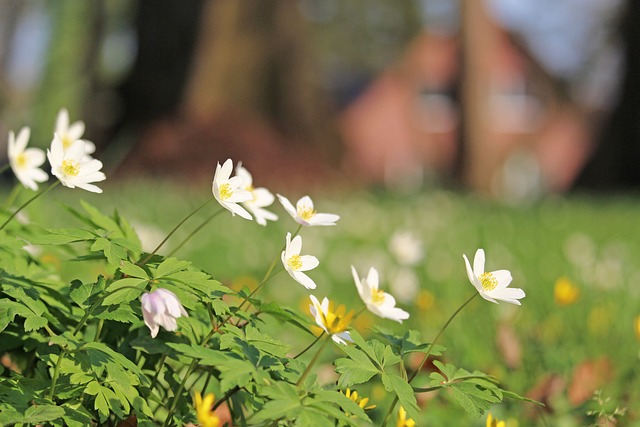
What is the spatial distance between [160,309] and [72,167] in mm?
334

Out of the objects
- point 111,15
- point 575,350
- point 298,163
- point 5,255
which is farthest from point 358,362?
point 111,15

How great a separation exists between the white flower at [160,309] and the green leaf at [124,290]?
0.06 meters

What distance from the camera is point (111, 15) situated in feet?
79.9

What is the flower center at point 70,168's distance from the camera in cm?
121

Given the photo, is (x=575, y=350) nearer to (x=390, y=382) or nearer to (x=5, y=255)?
(x=390, y=382)

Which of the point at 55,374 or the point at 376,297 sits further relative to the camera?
the point at 376,297

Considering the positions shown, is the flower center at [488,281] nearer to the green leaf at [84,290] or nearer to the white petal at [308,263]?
the white petal at [308,263]

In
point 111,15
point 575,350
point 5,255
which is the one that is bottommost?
point 111,15

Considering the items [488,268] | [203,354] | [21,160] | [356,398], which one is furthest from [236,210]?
[488,268]

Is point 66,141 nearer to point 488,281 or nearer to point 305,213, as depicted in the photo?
point 305,213

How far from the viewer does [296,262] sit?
121 centimetres

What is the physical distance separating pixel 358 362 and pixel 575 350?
1489 millimetres

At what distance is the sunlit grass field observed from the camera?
1.98 m

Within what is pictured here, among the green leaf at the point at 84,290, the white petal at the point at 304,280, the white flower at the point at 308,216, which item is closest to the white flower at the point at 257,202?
the white flower at the point at 308,216
